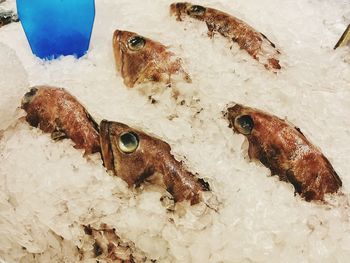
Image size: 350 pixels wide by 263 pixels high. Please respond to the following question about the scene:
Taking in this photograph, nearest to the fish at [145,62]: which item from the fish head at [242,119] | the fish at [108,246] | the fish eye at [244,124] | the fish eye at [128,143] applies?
the fish head at [242,119]

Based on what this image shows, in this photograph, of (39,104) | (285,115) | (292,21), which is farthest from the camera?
(292,21)

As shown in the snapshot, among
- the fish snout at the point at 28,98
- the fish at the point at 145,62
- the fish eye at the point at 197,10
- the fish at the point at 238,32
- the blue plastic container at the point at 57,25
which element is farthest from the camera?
the fish eye at the point at 197,10

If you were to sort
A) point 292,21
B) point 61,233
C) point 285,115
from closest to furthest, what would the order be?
1. point 61,233
2. point 285,115
3. point 292,21

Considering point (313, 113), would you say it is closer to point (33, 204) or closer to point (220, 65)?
point (220, 65)

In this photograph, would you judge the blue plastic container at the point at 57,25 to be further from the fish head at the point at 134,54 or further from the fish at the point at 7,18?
the fish at the point at 7,18

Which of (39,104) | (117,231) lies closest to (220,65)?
(39,104)

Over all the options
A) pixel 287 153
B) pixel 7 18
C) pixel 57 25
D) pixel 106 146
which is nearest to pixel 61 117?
pixel 106 146

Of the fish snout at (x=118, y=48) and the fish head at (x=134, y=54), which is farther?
the fish snout at (x=118, y=48)

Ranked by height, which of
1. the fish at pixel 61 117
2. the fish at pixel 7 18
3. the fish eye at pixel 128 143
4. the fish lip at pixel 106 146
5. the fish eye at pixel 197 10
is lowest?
the fish at pixel 7 18
